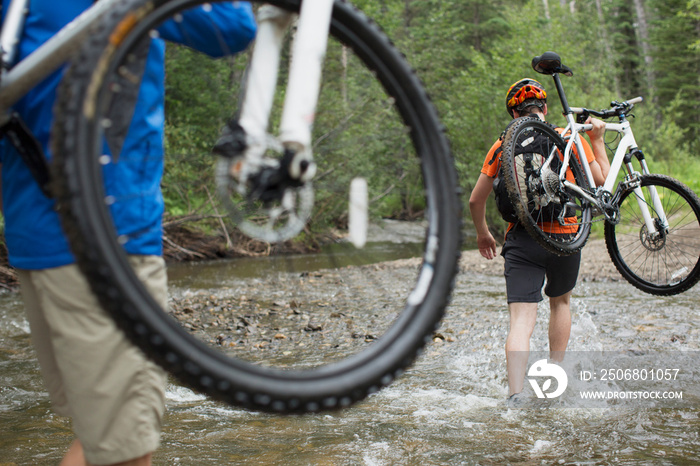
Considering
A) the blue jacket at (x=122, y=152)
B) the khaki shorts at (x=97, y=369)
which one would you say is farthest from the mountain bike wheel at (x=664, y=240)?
the khaki shorts at (x=97, y=369)

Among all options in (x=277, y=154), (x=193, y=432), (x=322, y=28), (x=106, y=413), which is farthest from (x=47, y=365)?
(x=193, y=432)

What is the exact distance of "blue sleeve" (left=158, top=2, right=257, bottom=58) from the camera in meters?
1.49

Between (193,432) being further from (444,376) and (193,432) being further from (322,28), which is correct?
(322,28)

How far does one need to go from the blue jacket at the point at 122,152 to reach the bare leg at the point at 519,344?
2.63 metres

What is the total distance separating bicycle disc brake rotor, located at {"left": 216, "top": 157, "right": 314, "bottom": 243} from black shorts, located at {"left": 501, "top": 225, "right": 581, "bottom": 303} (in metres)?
2.55

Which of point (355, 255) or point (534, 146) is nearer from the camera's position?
point (355, 255)

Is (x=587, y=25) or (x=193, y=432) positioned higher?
(x=587, y=25)

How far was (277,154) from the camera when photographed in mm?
1414

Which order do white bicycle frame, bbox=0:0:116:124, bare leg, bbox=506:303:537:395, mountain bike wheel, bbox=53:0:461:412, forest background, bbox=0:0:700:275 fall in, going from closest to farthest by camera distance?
mountain bike wheel, bbox=53:0:461:412, white bicycle frame, bbox=0:0:116:124, forest background, bbox=0:0:700:275, bare leg, bbox=506:303:537:395

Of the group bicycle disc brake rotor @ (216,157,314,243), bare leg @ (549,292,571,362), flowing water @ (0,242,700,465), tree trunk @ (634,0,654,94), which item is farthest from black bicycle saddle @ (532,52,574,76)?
tree trunk @ (634,0,654,94)

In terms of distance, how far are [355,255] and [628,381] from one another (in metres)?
2.99

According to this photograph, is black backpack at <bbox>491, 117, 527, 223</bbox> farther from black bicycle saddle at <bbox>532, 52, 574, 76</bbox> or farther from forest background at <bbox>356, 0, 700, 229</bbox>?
forest background at <bbox>356, 0, 700, 229</bbox>

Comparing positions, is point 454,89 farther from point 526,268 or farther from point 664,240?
point 526,268

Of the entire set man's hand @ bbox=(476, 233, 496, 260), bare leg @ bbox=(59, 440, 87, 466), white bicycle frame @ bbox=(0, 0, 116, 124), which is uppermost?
white bicycle frame @ bbox=(0, 0, 116, 124)
